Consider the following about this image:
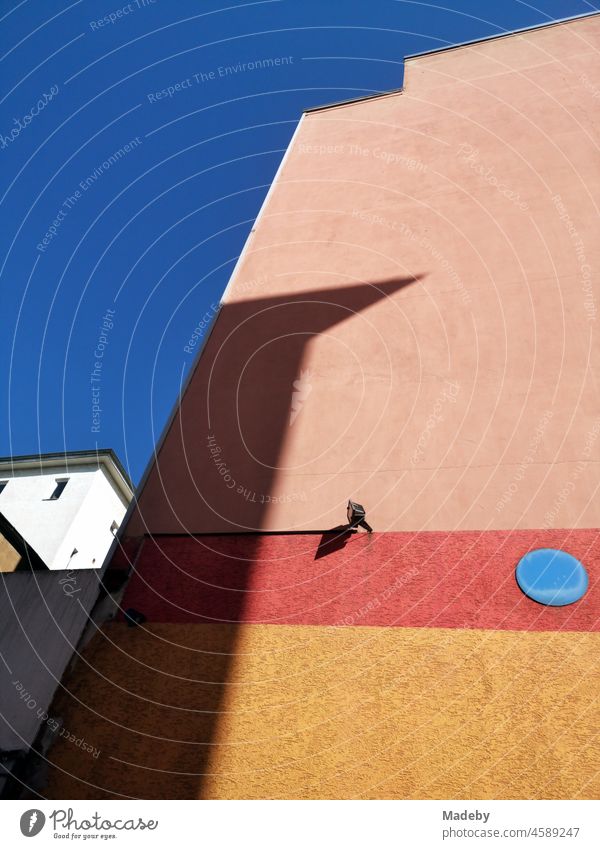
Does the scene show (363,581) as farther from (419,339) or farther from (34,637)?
(419,339)

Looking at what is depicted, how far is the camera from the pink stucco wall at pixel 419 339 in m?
5.54

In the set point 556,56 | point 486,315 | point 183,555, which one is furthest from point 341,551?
point 556,56

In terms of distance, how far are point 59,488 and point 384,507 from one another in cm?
2028

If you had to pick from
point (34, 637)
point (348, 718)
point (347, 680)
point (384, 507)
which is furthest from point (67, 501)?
point (348, 718)

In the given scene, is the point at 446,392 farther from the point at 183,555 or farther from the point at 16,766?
the point at 16,766

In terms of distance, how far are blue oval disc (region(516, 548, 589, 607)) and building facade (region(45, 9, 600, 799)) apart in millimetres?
82

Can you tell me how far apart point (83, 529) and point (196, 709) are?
1854 cm

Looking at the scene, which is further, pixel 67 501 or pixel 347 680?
pixel 67 501

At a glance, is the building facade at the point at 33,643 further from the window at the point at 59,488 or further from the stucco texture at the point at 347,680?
the window at the point at 59,488

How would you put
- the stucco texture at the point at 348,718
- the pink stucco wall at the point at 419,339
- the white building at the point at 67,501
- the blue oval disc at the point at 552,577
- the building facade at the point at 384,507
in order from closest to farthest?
1. the stucco texture at the point at 348,718
2. the building facade at the point at 384,507
3. the blue oval disc at the point at 552,577
4. the pink stucco wall at the point at 419,339
5. the white building at the point at 67,501

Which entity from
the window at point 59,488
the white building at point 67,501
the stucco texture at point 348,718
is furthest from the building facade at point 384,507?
the window at point 59,488

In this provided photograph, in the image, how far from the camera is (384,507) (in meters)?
5.48

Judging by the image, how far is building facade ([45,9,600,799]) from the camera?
12.8ft

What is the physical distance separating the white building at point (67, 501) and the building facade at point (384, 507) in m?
15.6
